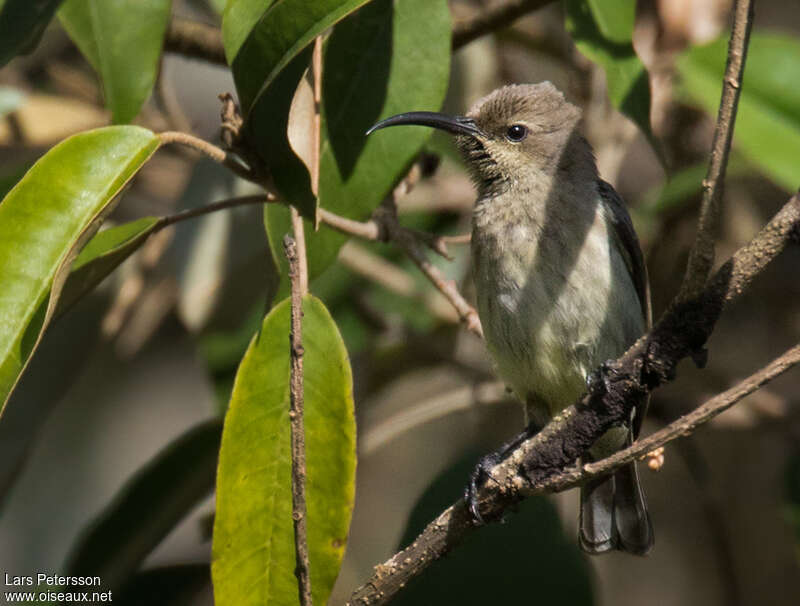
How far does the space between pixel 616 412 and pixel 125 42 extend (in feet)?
4.92

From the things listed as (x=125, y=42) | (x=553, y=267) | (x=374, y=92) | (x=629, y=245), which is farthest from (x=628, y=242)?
(x=125, y=42)

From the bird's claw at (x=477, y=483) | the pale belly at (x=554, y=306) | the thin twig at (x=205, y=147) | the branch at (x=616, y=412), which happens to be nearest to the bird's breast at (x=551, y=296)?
the pale belly at (x=554, y=306)

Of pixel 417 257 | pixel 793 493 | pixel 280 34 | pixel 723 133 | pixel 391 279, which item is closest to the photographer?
pixel 723 133

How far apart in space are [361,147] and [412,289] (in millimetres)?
1661

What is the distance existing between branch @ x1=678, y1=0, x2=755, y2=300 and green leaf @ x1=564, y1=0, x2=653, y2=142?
0.71 metres

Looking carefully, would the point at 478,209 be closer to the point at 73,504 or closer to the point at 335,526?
the point at 335,526

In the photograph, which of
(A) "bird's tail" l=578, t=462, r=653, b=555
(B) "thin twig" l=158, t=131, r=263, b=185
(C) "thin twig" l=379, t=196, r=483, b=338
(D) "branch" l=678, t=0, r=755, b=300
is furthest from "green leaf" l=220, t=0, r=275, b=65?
(A) "bird's tail" l=578, t=462, r=653, b=555

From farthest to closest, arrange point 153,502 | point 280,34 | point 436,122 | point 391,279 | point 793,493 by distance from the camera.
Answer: point 391,279
point 793,493
point 153,502
point 436,122
point 280,34

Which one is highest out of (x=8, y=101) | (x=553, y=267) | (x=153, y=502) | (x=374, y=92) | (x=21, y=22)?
(x=21, y=22)

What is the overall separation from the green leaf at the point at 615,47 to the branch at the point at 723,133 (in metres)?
0.71

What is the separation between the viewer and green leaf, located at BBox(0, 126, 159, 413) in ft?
6.47

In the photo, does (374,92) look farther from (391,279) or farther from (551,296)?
(391,279)

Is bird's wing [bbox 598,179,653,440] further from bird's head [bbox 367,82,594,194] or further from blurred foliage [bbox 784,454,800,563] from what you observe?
blurred foliage [bbox 784,454,800,563]

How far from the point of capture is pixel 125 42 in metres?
2.65
